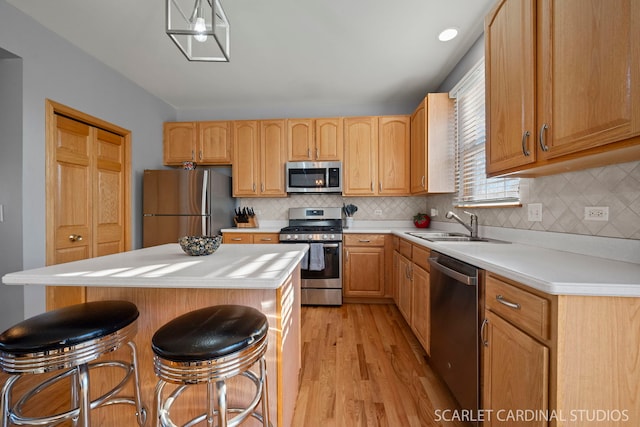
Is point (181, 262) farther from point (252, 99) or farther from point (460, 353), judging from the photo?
point (252, 99)

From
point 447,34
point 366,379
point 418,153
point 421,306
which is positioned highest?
point 447,34

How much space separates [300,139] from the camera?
137 inches

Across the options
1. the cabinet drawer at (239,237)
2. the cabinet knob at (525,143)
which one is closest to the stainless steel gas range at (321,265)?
the cabinet drawer at (239,237)

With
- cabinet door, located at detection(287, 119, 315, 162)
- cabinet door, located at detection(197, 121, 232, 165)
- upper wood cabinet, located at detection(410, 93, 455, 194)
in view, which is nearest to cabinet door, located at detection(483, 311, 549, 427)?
upper wood cabinet, located at detection(410, 93, 455, 194)

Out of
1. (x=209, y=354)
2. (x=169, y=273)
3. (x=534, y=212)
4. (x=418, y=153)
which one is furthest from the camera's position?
(x=418, y=153)

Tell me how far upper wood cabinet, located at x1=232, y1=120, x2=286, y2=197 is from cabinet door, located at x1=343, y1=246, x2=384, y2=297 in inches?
49.5

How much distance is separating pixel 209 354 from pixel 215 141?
333 cm

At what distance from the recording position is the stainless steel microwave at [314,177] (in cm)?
340

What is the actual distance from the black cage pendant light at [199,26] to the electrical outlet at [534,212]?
2.00m

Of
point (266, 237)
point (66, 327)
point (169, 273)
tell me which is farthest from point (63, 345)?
point (266, 237)

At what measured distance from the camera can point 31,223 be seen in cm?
203

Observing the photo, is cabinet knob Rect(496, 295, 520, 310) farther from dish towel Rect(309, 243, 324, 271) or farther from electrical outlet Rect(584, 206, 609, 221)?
dish towel Rect(309, 243, 324, 271)

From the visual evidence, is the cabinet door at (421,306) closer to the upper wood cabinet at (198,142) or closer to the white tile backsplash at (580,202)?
the white tile backsplash at (580,202)

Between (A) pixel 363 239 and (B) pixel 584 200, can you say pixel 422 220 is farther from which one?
(B) pixel 584 200
